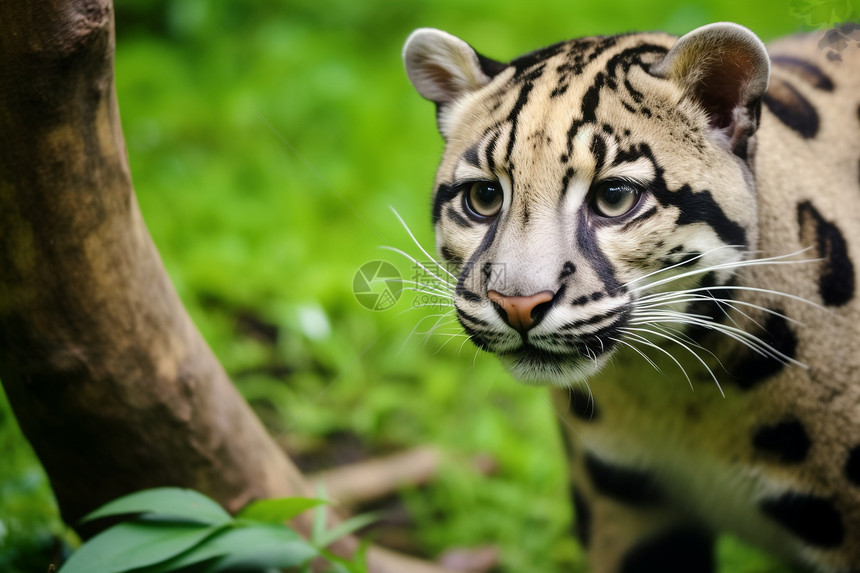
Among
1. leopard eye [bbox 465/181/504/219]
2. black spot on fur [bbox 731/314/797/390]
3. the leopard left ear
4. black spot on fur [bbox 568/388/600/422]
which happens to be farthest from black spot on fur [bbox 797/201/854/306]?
leopard eye [bbox 465/181/504/219]

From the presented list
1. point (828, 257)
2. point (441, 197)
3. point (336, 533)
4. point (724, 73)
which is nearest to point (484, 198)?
point (441, 197)

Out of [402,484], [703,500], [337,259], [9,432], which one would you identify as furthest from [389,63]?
[703,500]

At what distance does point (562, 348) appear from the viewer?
278 centimetres

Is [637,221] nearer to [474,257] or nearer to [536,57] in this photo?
[474,257]

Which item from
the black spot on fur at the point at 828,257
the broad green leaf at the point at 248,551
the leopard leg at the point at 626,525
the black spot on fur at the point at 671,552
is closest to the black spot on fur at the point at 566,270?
the black spot on fur at the point at 828,257

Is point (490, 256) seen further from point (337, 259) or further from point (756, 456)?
point (337, 259)

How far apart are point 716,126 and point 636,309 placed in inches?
28.0

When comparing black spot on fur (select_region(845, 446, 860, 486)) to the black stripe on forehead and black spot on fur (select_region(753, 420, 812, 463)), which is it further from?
the black stripe on forehead

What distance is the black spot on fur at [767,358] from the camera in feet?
10.3

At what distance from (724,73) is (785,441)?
141 cm

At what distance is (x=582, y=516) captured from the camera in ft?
13.3

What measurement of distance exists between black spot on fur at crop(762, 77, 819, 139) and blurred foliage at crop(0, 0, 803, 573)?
1.55 metres

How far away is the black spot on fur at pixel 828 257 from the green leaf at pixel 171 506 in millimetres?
2459

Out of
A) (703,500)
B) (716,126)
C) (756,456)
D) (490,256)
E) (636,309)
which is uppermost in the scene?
(716,126)
